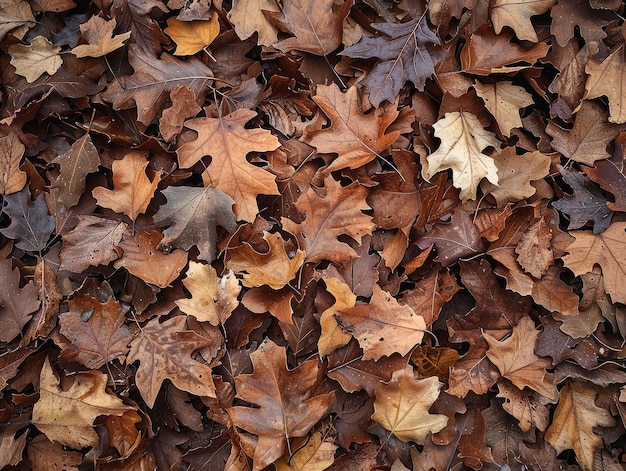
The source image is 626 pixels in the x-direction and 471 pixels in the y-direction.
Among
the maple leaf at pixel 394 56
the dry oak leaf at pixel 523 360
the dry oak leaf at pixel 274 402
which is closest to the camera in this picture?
the dry oak leaf at pixel 274 402

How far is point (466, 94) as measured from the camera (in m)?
1.90

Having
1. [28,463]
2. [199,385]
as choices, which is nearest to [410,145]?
[199,385]

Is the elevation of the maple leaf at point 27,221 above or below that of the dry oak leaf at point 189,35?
below

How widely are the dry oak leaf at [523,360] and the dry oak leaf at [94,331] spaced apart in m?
1.20

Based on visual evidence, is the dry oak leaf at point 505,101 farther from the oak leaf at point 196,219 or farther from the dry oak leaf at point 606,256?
the oak leaf at point 196,219

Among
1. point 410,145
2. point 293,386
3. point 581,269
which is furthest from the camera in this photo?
point 410,145

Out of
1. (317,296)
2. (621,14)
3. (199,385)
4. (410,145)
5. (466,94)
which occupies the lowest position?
(199,385)

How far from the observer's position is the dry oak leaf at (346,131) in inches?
73.5

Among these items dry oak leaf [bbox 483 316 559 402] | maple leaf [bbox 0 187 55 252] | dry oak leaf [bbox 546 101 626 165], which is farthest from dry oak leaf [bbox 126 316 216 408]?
dry oak leaf [bbox 546 101 626 165]

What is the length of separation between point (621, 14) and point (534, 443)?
1.55m

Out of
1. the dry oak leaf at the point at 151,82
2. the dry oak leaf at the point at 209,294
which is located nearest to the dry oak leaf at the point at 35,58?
the dry oak leaf at the point at 151,82

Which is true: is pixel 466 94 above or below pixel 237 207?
above

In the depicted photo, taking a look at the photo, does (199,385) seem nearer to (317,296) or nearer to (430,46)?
(317,296)

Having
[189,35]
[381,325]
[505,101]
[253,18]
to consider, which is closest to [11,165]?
[189,35]
